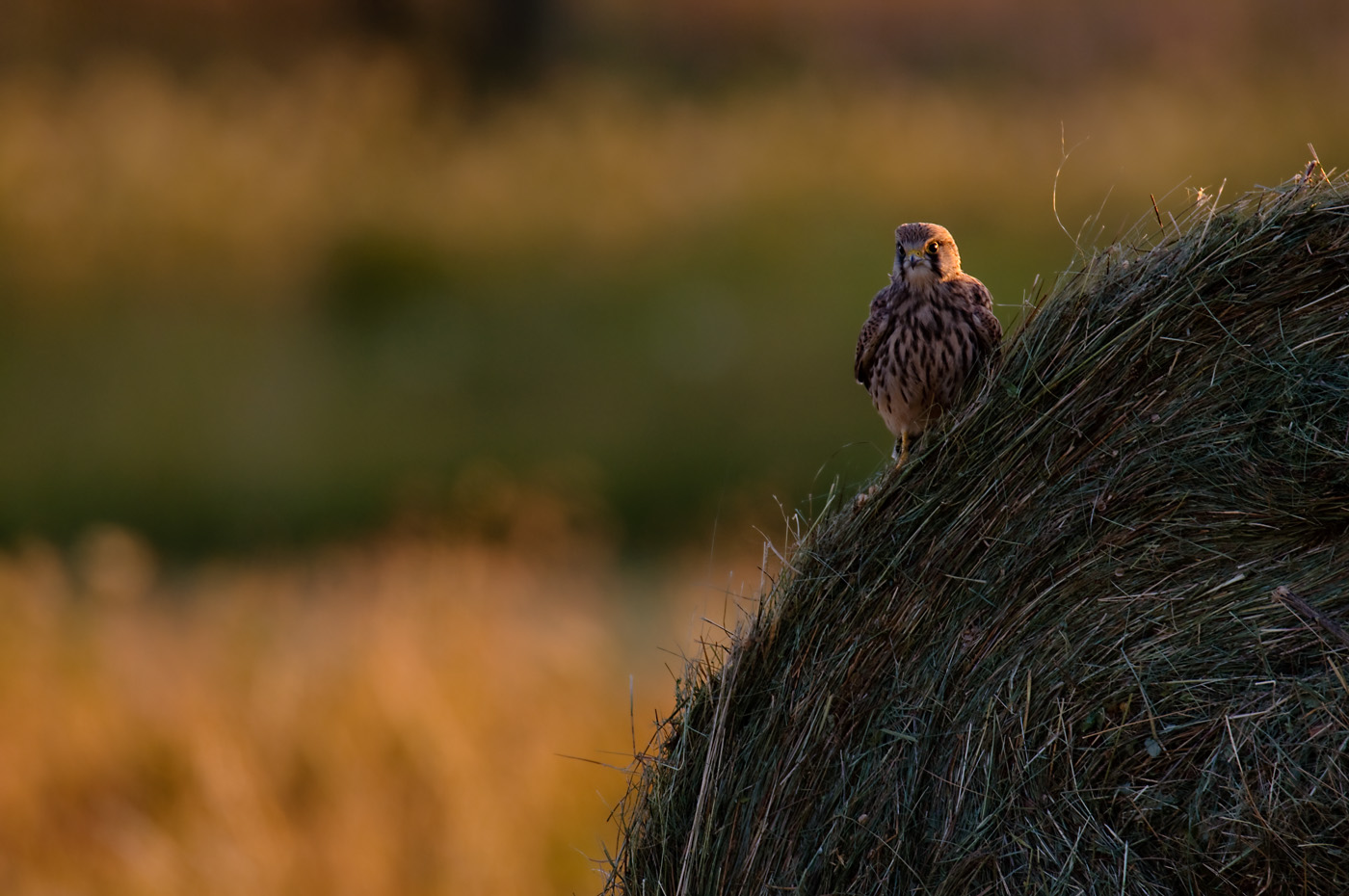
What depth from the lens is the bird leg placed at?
3.24 m

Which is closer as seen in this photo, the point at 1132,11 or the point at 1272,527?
the point at 1272,527

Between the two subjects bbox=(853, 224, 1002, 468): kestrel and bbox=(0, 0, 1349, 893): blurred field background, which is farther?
bbox=(0, 0, 1349, 893): blurred field background

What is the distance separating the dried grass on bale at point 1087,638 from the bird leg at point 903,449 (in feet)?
0.19

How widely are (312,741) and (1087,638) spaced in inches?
204

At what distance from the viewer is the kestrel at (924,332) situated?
3398 mm

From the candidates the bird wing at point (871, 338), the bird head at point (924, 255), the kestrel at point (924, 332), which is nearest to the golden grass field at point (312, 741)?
the bird wing at point (871, 338)

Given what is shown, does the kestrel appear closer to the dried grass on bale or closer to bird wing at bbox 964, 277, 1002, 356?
bird wing at bbox 964, 277, 1002, 356

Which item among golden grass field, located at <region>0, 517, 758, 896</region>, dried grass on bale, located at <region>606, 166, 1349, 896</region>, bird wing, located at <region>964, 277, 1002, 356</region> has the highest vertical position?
bird wing, located at <region>964, 277, 1002, 356</region>

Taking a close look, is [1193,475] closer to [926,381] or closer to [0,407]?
[926,381]

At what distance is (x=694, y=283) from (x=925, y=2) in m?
3.94

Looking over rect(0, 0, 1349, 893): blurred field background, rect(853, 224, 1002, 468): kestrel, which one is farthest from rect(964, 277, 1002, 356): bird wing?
rect(0, 0, 1349, 893): blurred field background

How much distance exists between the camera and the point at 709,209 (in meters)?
14.9

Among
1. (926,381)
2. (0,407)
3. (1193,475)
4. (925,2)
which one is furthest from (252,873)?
(925,2)

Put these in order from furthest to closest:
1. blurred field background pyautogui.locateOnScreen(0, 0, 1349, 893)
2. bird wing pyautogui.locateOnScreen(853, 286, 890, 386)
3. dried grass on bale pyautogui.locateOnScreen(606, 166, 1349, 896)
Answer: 1. blurred field background pyautogui.locateOnScreen(0, 0, 1349, 893)
2. bird wing pyautogui.locateOnScreen(853, 286, 890, 386)
3. dried grass on bale pyautogui.locateOnScreen(606, 166, 1349, 896)
